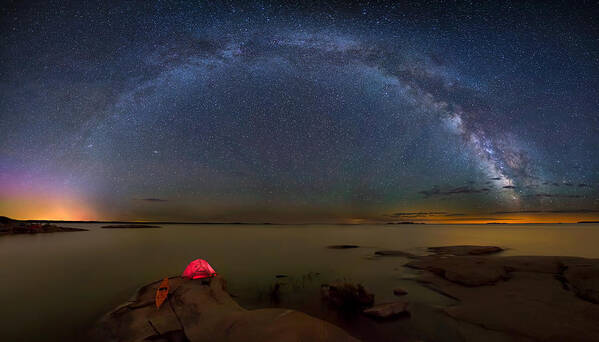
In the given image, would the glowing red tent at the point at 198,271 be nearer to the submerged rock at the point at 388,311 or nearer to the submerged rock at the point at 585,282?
the submerged rock at the point at 388,311

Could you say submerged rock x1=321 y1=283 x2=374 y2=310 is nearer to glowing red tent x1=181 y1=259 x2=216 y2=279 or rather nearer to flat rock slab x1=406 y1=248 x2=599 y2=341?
flat rock slab x1=406 y1=248 x2=599 y2=341

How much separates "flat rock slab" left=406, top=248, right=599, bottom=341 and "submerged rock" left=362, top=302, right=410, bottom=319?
1.79 m

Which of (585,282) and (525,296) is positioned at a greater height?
(585,282)

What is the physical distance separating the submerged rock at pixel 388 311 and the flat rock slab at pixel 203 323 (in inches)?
116

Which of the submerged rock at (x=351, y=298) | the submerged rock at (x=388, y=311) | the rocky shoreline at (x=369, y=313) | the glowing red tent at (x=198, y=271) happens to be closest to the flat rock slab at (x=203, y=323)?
the rocky shoreline at (x=369, y=313)

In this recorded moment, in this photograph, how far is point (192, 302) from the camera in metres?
9.45

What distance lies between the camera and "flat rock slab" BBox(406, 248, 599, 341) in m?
7.93

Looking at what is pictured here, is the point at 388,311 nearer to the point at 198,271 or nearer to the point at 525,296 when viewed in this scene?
the point at 525,296

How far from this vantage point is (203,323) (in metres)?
8.14

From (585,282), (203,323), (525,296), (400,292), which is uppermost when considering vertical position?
(203,323)

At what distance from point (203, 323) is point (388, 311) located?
6.26m

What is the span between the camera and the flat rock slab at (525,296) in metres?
7.93

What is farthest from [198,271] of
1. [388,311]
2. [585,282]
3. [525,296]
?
[585,282]

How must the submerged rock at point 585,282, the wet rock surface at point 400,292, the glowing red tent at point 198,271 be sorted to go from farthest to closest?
the glowing red tent at point 198,271 → the wet rock surface at point 400,292 → the submerged rock at point 585,282
